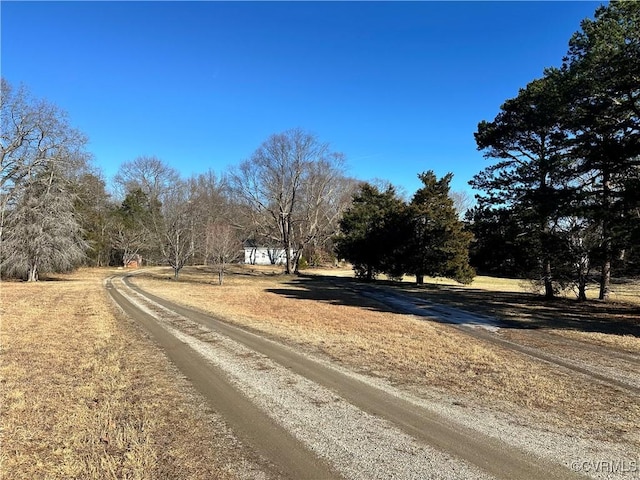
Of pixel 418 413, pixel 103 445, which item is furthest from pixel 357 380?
pixel 103 445

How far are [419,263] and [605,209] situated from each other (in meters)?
16.9

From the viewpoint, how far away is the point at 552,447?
4.29 meters

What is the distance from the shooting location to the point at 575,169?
17078mm

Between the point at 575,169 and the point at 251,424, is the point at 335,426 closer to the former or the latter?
the point at 251,424

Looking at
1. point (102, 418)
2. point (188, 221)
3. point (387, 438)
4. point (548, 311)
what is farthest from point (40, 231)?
point (548, 311)

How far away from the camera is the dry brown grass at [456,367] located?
5.36 metres

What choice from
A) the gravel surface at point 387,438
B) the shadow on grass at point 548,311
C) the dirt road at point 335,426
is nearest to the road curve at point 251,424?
the dirt road at point 335,426

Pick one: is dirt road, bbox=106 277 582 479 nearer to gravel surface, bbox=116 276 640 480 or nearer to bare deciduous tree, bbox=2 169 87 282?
gravel surface, bbox=116 276 640 480

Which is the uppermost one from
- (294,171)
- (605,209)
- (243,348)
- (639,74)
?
(294,171)

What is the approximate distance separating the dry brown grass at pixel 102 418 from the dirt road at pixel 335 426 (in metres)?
0.43

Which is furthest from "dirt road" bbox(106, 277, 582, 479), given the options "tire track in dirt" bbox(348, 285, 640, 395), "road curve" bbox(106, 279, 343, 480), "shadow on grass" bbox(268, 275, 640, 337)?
"shadow on grass" bbox(268, 275, 640, 337)

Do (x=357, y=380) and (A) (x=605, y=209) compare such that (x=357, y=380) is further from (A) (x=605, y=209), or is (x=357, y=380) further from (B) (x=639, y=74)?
(B) (x=639, y=74)

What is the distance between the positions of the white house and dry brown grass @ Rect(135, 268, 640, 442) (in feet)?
196

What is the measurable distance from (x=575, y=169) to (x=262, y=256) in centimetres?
6604
